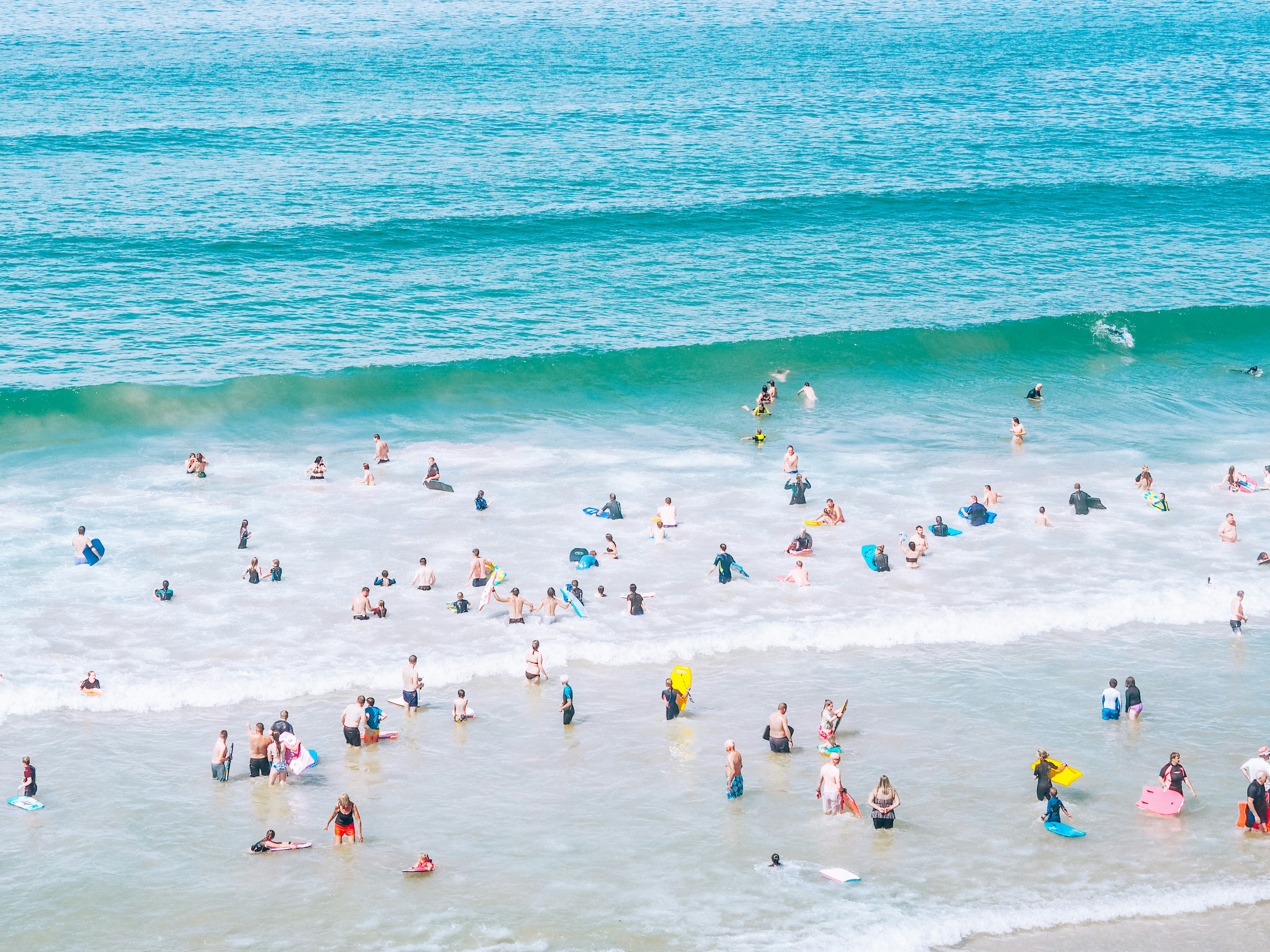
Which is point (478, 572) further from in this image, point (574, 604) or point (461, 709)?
point (461, 709)

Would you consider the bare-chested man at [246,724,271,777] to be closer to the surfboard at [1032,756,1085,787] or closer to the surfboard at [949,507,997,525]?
the surfboard at [1032,756,1085,787]

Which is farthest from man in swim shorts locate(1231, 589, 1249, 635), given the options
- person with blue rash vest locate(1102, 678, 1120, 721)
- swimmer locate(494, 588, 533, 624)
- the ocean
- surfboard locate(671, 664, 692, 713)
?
swimmer locate(494, 588, 533, 624)

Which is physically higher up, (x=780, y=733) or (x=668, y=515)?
(x=668, y=515)

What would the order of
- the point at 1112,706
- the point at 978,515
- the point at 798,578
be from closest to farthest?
the point at 1112,706 → the point at 798,578 → the point at 978,515

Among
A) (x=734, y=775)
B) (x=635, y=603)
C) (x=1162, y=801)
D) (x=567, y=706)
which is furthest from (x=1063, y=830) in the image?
(x=635, y=603)

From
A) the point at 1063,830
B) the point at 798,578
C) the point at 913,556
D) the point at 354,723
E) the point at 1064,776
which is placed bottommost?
the point at 1063,830

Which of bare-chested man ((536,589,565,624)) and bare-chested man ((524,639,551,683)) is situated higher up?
bare-chested man ((536,589,565,624))

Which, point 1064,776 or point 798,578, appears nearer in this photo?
point 1064,776
